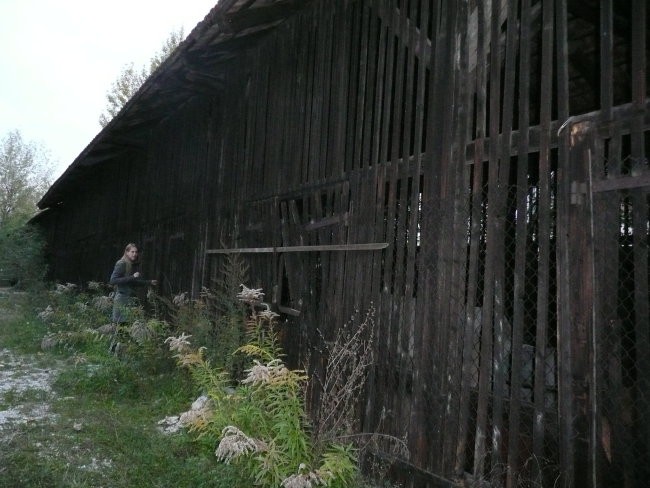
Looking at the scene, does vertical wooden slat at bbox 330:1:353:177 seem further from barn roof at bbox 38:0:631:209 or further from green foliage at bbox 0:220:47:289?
green foliage at bbox 0:220:47:289

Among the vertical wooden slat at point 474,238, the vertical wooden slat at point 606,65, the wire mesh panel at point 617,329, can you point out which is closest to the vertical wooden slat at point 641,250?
the wire mesh panel at point 617,329

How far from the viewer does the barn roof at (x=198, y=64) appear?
594 centimetres

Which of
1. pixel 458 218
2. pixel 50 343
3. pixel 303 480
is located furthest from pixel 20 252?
pixel 458 218

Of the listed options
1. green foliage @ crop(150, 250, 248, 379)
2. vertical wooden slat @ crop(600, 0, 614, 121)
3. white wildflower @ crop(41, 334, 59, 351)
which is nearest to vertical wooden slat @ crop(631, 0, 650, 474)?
vertical wooden slat @ crop(600, 0, 614, 121)

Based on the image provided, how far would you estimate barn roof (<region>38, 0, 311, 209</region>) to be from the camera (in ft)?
19.5

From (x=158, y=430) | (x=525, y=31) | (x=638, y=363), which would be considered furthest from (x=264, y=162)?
(x=638, y=363)

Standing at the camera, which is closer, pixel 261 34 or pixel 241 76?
pixel 261 34

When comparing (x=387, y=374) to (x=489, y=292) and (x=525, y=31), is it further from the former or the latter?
(x=525, y=31)

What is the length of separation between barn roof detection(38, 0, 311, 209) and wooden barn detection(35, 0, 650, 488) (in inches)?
2.1

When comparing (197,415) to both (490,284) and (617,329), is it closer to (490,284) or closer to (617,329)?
(490,284)

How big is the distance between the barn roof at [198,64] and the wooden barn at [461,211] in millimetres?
53

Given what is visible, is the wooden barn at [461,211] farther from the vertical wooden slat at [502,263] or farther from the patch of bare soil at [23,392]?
the patch of bare soil at [23,392]

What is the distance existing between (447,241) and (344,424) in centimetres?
187

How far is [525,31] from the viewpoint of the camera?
3254mm
